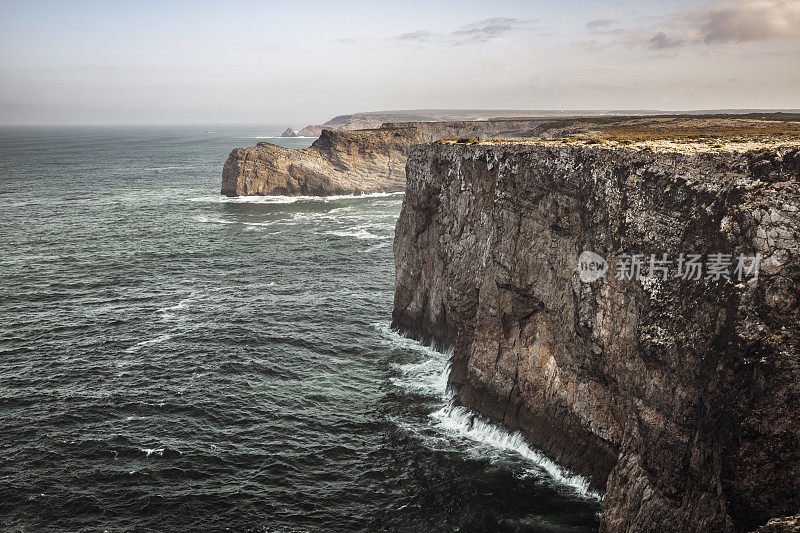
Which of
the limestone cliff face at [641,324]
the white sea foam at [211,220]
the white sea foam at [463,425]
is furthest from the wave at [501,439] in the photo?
the white sea foam at [211,220]

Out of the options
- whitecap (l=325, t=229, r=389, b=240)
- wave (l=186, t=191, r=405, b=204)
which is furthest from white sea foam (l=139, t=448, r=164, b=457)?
wave (l=186, t=191, r=405, b=204)

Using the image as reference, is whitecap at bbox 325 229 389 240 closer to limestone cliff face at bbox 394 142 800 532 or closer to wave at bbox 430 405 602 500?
limestone cliff face at bbox 394 142 800 532

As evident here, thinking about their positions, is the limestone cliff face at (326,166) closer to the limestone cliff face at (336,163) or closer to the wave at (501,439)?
the limestone cliff face at (336,163)

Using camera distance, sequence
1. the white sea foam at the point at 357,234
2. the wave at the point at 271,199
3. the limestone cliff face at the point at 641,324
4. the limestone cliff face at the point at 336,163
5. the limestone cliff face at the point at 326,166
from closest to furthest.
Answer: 1. the limestone cliff face at the point at 641,324
2. the white sea foam at the point at 357,234
3. the wave at the point at 271,199
4. the limestone cliff face at the point at 326,166
5. the limestone cliff face at the point at 336,163

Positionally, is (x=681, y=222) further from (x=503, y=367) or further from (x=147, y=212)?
(x=147, y=212)

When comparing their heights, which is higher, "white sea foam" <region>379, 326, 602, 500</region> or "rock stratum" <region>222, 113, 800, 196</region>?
"rock stratum" <region>222, 113, 800, 196</region>

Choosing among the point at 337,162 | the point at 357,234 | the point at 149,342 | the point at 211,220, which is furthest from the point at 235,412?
the point at 337,162
